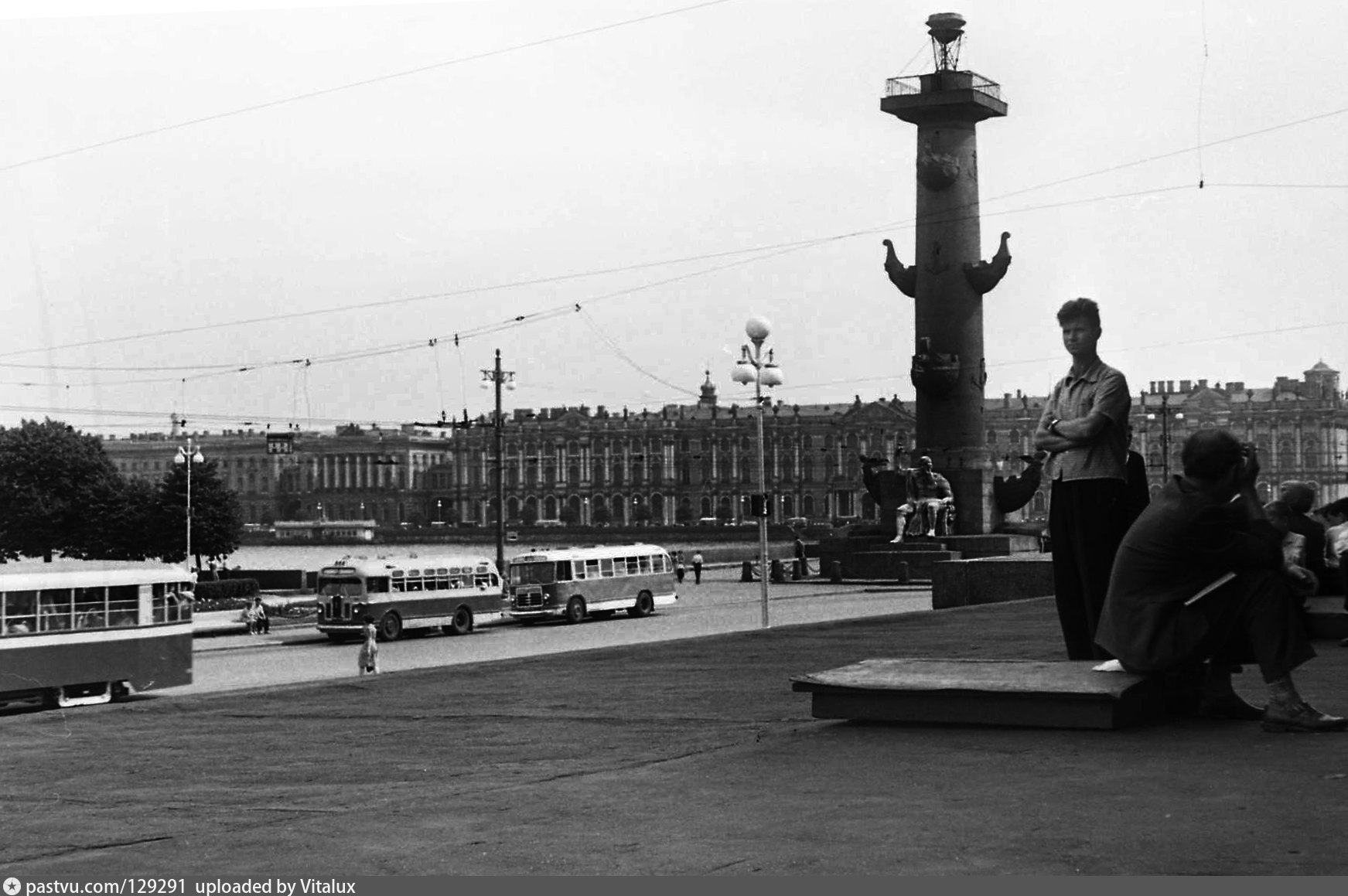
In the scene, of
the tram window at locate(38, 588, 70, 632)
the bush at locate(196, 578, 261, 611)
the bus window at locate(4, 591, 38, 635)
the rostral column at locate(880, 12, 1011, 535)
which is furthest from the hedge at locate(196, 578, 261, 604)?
the bus window at locate(4, 591, 38, 635)

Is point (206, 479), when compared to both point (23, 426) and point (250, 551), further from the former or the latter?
point (250, 551)

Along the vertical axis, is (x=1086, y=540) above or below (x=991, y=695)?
above

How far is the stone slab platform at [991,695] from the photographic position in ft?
22.4

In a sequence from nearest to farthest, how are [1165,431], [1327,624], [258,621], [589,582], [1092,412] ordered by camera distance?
1. [1327,624]
2. [1092,412]
3. [258,621]
4. [589,582]
5. [1165,431]

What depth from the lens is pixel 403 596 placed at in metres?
37.4

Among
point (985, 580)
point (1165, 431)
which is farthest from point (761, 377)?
point (1165, 431)

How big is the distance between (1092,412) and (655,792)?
114 inches

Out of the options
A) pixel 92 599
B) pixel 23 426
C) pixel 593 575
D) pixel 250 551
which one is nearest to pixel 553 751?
pixel 92 599

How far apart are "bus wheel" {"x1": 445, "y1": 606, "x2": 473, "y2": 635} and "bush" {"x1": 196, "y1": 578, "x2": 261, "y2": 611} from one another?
42.0 ft

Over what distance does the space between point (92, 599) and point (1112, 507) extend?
18.3 m

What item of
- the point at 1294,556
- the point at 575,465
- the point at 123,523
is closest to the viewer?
the point at 1294,556

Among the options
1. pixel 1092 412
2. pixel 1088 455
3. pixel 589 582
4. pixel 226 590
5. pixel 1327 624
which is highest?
pixel 1092 412

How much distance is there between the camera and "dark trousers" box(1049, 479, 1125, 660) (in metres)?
7.62

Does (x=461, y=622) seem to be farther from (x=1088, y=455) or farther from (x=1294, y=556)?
(x=1088, y=455)
